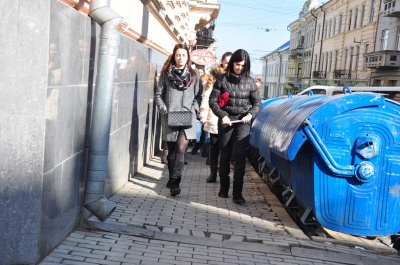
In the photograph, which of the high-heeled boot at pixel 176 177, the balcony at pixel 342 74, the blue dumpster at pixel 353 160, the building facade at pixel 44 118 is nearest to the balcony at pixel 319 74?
the balcony at pixel 342 74

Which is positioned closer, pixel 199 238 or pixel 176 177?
pixel 199 238

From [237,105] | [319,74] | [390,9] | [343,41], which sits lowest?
[237,105]

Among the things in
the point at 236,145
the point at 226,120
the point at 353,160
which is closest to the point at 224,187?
the point at 236,145

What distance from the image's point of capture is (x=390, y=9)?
3631cm

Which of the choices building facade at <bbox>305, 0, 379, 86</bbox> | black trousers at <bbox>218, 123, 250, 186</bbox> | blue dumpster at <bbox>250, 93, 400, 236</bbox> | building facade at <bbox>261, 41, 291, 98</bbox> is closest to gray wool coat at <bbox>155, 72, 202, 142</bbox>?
black trousers at <bbox>218, 123, 250, 186</bbox>

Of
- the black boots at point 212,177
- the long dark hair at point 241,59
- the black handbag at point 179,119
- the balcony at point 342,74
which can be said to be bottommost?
the black boots at point 212,177

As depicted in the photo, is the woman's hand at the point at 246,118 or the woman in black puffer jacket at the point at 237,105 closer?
the woman's hand at the point at 246,118

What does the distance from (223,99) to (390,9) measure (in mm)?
33726

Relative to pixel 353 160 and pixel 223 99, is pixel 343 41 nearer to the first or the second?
pixel 223 99

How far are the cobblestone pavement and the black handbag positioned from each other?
35.3 inches

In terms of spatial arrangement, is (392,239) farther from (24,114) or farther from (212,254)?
(24,114)

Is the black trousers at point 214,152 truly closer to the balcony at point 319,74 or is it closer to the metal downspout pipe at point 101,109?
the metal downspout pipe at point 101,109

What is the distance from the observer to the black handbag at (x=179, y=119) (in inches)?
245

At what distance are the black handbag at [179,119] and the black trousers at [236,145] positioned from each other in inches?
16.3
